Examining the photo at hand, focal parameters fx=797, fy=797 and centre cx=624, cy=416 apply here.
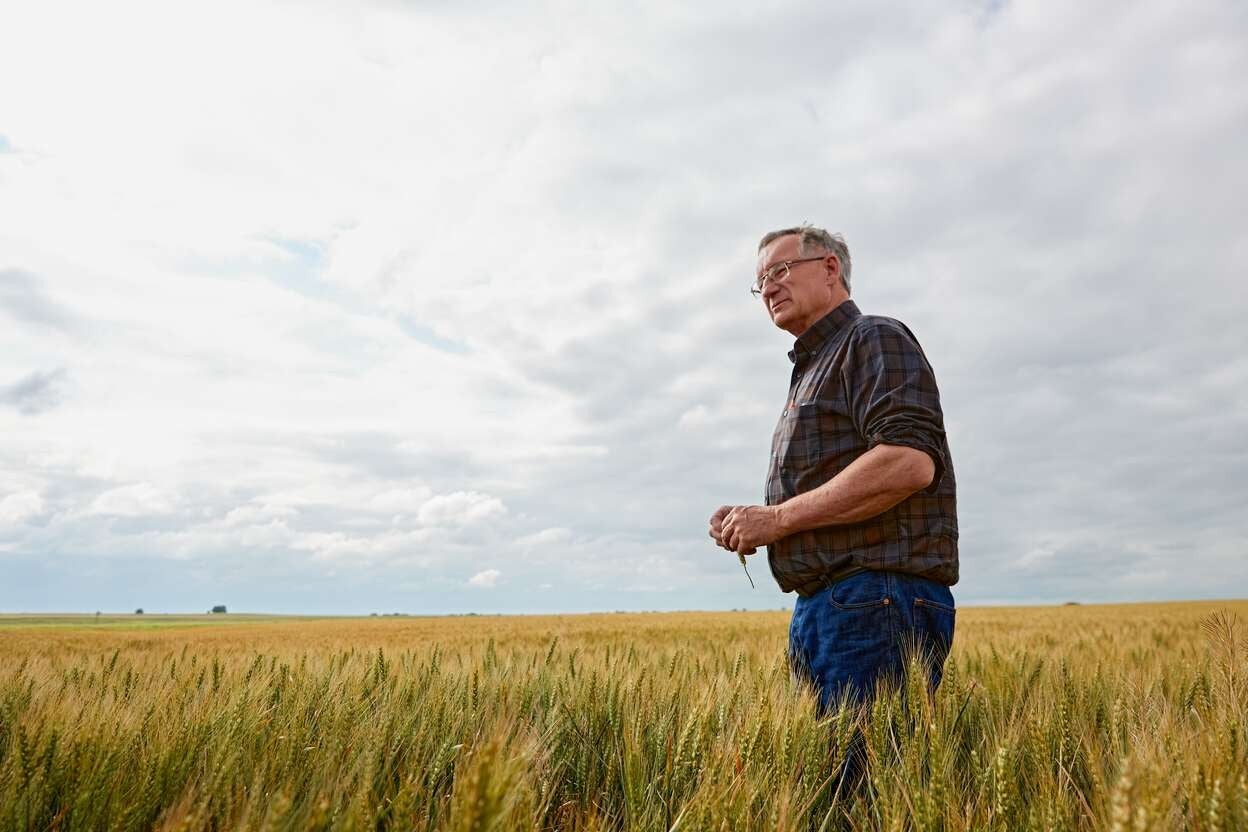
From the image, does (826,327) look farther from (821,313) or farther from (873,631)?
(873,631)

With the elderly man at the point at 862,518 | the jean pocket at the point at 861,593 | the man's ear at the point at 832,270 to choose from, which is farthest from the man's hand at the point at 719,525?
the man's ear at the point at 832,270

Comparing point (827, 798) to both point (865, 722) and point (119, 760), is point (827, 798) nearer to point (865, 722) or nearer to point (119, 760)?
point (865, 722)

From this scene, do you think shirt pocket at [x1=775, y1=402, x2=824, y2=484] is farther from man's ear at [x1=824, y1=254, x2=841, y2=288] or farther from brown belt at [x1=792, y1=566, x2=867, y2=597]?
man's ear at [x1=824, y1=254, x2=841, y2=288]

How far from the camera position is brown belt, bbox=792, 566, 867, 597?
8.08 ft

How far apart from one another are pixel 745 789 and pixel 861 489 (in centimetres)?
101

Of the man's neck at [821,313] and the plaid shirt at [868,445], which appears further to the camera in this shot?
the man's neck at [821,313]

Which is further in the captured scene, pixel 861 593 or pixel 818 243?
pixel 818 243

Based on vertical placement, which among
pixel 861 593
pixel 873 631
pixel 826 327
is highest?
pixel 826 327

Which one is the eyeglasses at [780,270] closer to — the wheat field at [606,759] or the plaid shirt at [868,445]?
the plaid shirt at [868,445]

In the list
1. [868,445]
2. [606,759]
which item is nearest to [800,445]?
Answer: [868,445]

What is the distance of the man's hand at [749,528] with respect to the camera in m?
2.56

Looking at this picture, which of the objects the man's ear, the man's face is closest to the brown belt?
the man's face

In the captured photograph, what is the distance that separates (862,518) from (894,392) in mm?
392

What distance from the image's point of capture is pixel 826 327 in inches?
114
